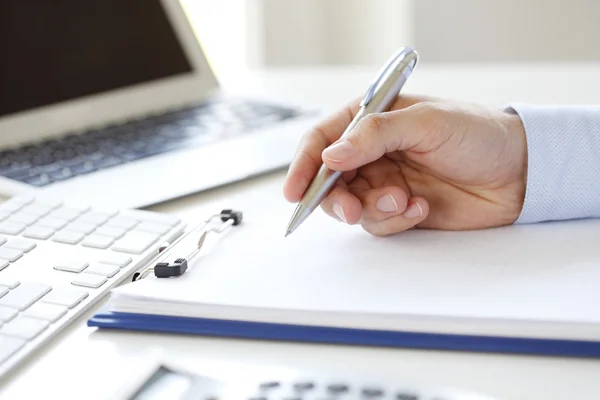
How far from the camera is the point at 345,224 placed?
23.7 inches

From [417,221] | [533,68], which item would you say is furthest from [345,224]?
[533,68]

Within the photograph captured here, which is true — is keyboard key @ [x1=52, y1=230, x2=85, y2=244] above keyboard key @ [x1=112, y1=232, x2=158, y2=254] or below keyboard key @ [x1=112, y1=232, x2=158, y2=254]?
above

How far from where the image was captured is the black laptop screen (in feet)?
2.97

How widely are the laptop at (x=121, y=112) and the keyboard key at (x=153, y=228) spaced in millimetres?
73

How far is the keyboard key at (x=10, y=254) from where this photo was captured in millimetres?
544

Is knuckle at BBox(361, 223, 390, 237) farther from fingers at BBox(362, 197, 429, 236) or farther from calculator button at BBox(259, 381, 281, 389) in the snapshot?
calculator button at BBox(259, 381, 281, 389)

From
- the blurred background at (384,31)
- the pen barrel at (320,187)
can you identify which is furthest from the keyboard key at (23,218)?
the blurred background at (384,31)

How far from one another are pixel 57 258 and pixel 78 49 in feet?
1.59

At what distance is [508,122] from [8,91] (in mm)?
573

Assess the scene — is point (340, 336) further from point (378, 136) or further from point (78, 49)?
point (78, 49)

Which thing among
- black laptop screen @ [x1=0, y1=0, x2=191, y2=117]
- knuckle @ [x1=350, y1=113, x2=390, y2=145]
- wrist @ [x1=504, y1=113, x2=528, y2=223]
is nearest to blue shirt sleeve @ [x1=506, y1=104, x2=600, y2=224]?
wrist @ [x1=504, y1=113, x2=528, y2=223]

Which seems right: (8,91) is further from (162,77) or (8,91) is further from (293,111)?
(293,111)

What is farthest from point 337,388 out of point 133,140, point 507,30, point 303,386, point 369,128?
point 507,30

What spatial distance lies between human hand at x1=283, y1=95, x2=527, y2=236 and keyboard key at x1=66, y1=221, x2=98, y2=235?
0.15 meters
